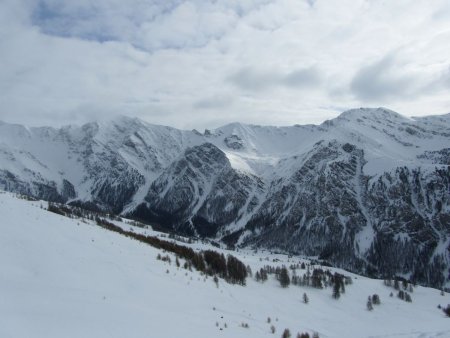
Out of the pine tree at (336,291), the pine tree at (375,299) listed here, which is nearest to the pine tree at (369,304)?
the pine tree at (375,299)

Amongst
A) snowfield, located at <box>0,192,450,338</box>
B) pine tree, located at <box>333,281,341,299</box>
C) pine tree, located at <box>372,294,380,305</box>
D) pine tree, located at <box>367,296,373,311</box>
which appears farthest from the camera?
pine tree, located at <box>333,281,341,299</box>

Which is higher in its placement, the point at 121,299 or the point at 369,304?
the point at 121,299

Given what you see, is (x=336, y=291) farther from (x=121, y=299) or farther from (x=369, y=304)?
(x=121, y=299)

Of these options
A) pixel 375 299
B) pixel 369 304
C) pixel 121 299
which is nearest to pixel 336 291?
pixel 375 299

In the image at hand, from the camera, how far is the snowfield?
71.8 ft

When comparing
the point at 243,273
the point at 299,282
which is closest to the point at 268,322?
the point at 243,273

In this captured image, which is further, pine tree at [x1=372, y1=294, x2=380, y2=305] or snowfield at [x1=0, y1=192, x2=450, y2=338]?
pine tree at [x1=372, y1=294, x2=380, y2=305]

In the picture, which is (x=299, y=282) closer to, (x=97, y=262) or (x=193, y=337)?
(x=97, y=262)

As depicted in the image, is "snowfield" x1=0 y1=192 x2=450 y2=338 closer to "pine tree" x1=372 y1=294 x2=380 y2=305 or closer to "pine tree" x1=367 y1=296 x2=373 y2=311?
"pine tree" x1=367 y1=296 x2=373 y2=311

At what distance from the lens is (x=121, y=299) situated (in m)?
27.1

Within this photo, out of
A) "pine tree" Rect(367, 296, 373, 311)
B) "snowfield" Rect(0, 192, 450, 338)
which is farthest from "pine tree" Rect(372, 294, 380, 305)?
"snowfield" Rect(0, 192, 450, 338)

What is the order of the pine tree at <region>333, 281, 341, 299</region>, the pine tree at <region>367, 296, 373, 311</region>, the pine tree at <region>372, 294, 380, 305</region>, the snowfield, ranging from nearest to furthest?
the snowfield < the pine tree at <region>367, 296, 373, 311</region> < the pine tree at <region>372, 294, 380, 305</region> < the pine tree at <region>333, 281, 341, 299</region>

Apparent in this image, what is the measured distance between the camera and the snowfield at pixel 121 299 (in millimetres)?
21875

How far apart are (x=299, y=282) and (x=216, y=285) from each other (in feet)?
97.4
